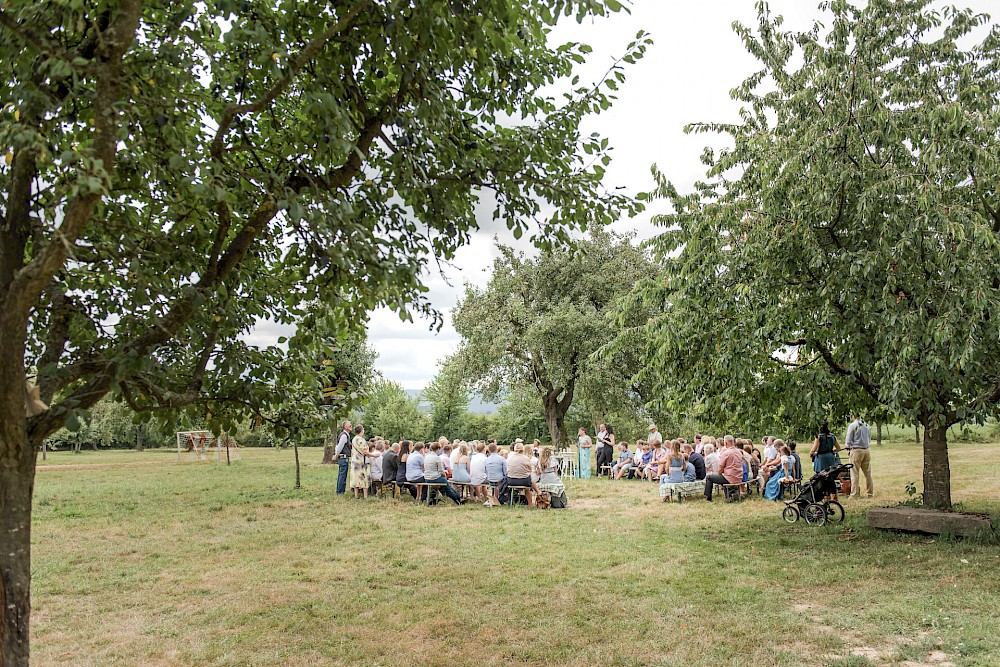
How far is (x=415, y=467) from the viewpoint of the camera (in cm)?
1505

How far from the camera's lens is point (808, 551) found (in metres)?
9.31

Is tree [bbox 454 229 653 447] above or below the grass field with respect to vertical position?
above

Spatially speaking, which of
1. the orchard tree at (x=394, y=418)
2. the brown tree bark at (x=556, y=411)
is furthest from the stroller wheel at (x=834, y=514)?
the orchard tree at (x=394, y=418)

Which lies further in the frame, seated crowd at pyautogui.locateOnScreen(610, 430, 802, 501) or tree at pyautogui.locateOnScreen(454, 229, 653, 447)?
tree at pyautogui.locateOnScreen(454, 229, 653, 447)

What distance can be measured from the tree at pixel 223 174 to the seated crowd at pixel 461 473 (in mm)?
9519

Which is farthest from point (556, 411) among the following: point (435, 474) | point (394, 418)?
point (394, 418)

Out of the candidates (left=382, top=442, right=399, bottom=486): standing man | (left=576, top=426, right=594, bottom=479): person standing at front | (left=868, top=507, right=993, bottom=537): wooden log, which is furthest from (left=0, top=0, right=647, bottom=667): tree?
(left=576, top=426, right=594, bottom=479): person standing at front

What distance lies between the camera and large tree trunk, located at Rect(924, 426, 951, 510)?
33.1 ft

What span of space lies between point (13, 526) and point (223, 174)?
247 centimetres

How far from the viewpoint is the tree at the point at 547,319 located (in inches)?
1005

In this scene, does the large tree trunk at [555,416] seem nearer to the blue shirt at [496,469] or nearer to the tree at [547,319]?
the tree at [547,319]

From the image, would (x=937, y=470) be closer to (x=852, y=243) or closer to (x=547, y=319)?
(x=852, y=243)

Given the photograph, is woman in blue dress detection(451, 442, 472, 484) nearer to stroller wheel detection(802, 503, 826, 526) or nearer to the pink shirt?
the pink shirt

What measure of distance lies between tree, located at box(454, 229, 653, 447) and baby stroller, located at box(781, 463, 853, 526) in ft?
44.1
